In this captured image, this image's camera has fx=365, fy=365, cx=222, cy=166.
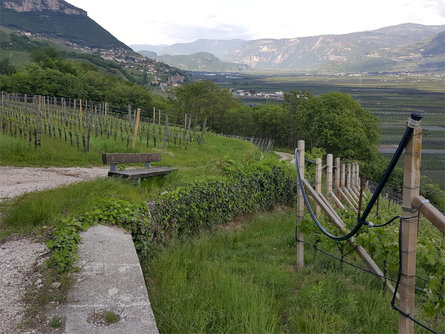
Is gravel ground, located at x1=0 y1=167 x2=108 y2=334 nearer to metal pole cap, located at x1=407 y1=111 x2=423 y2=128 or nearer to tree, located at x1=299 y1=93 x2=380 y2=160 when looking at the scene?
metal pole cap, located at x1=407 y1=111 x2=423 y2=128

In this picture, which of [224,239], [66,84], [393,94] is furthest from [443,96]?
[224,239]

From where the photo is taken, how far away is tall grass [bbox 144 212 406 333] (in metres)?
3.63

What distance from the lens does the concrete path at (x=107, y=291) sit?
9.95ft

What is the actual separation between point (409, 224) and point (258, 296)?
1.93 metres

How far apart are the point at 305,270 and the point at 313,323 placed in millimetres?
1817

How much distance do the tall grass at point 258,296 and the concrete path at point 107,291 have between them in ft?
1.20

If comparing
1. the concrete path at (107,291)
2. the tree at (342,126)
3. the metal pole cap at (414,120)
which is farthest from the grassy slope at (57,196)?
the tree at (342,126)

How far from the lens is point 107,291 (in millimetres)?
3520

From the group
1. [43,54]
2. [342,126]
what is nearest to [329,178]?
[342,126]

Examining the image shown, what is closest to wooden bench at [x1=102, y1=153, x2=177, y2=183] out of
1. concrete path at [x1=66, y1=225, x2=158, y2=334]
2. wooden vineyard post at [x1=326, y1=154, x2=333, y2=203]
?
concrete path at [x1=66, y1=225, x2=158, y2=334]

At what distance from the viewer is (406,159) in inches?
116

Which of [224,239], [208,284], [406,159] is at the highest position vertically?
[406,159]

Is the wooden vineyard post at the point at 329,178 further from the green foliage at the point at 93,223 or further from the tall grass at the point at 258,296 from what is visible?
the green foliage at the point at 93,223

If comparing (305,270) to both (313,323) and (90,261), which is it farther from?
(90,261)
